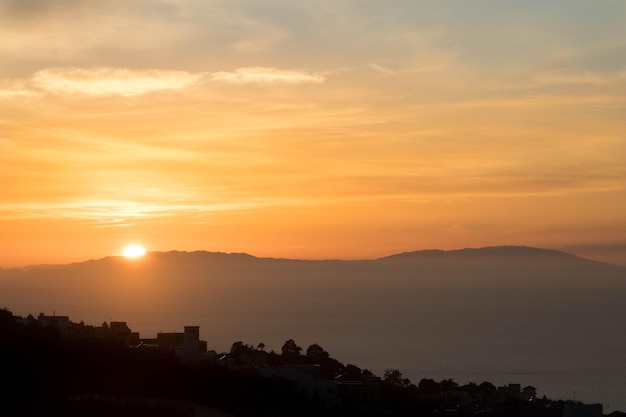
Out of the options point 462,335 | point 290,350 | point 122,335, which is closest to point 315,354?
point 290,350

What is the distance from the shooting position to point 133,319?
100312 mm

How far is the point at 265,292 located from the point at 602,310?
6606cm

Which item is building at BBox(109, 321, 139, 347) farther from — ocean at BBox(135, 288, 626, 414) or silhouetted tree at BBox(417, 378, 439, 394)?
ocean at BBox(135, 288, 626, 414)

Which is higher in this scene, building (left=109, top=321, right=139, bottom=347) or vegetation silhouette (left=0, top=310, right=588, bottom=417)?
building (left=109, top=321, right=139, bottom=347)

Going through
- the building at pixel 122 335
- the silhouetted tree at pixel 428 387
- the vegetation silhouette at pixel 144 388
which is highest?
the building at pixel 122 335

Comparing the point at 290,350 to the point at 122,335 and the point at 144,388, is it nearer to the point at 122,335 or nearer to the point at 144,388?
the point at 122,335

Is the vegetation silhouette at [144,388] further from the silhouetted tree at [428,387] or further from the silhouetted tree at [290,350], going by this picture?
the silhouetted tree at [290,350]

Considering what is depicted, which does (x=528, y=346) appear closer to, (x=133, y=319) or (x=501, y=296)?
(x=133, y=319)

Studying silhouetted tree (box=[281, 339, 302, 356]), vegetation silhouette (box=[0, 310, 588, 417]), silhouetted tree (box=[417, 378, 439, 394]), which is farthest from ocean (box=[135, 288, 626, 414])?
vegetation silhouette (box=[0, 310, 588, 417])

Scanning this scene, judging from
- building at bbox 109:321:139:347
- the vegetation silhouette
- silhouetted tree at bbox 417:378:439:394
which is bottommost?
silhouetted tree at bbox 417:378:439:394

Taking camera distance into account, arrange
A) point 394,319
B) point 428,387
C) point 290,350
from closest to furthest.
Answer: point 428,387, point 290,350, point 394,319

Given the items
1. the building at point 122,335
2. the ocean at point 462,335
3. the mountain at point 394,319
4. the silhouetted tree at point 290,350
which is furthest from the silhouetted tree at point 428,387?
the mountain at point 394,319

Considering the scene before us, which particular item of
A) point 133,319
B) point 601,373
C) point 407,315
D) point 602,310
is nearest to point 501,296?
point 602,310

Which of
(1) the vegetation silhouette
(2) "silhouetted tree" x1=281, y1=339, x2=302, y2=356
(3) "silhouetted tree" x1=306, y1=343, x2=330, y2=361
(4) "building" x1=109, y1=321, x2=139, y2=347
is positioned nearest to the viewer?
(1) the vegetation silhouette
